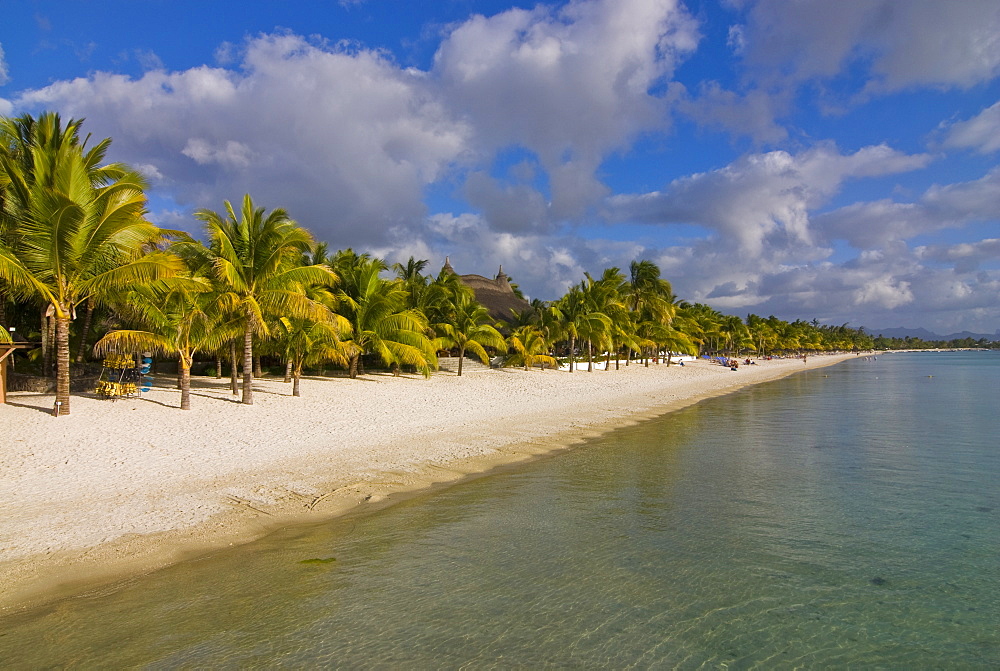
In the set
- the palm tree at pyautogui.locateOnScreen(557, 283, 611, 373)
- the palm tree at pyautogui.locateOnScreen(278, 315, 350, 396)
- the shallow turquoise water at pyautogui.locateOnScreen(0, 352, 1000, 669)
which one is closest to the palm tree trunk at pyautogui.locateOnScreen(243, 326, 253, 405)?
the palm tree at pyautogui.locateOnScreen(278, 315, 350, 396)

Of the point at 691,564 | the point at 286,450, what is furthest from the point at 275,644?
the point at 286,450

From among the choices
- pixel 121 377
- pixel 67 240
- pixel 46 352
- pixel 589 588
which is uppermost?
pixel 67 240

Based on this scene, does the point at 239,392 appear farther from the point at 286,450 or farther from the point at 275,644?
the point at 275,644

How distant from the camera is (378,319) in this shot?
23781 millimetres

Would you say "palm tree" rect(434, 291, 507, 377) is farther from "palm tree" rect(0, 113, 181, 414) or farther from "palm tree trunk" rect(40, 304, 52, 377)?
"palm tree" rect(0, 113, 181, 414)

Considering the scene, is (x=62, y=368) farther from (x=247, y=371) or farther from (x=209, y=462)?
(x=209, y=462)

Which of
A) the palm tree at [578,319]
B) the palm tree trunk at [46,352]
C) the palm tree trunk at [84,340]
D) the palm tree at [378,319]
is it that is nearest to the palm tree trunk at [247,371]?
the palm tree trunk at [46,352]

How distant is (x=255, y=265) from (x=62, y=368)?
503 centimetres

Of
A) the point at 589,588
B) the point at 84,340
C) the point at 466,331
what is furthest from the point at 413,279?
the point at 589,588

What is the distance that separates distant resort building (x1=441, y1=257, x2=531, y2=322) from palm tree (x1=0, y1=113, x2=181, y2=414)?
32.3m

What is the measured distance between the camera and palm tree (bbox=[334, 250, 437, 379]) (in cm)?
2348

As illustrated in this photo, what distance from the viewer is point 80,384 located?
52.0 feet

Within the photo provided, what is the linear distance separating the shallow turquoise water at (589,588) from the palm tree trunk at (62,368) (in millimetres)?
8120

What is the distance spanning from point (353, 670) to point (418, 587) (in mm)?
1432
